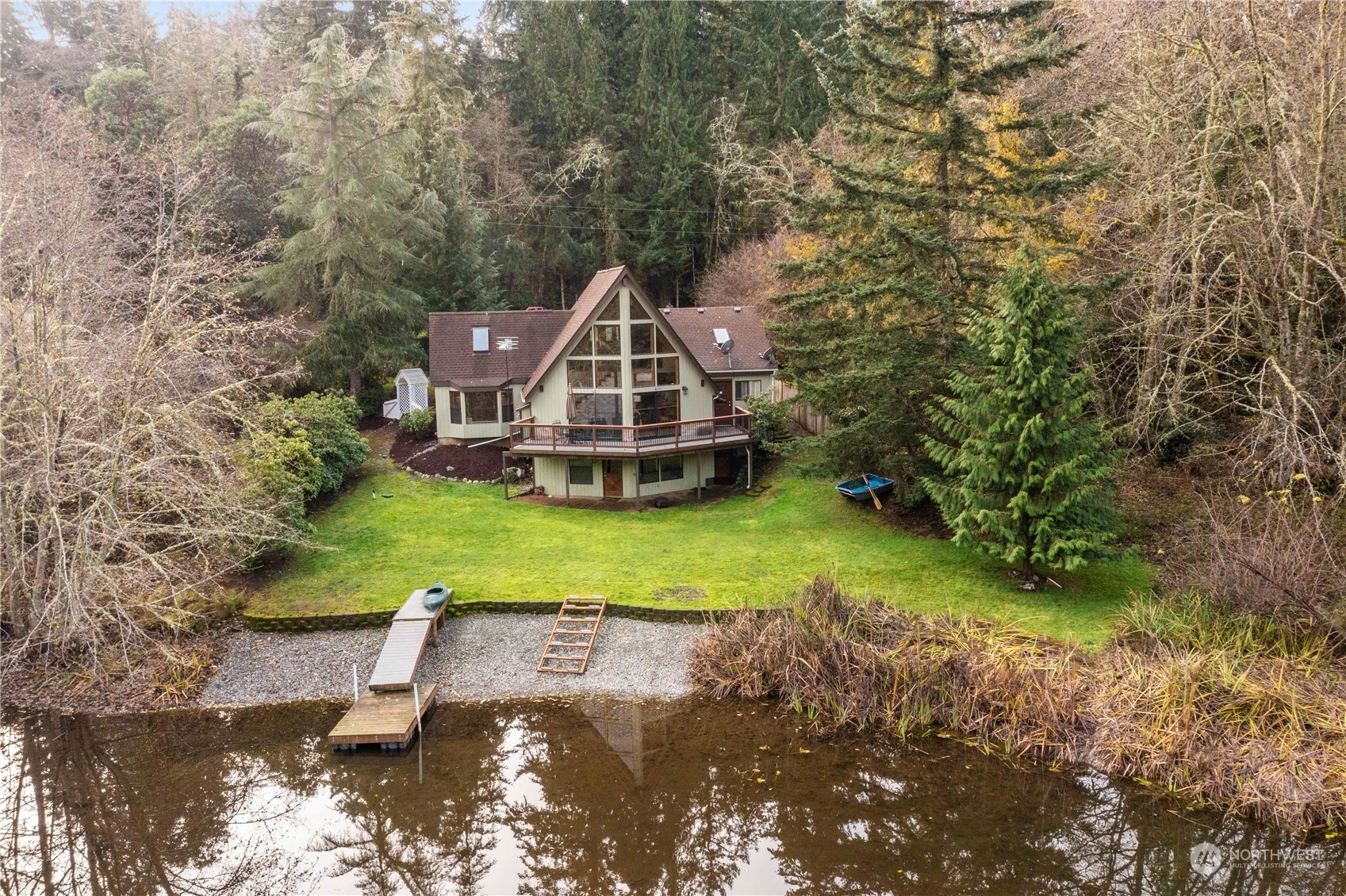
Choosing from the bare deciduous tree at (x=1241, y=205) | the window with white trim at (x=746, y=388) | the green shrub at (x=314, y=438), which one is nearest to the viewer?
the bare deciduous tree at (x=1241, y=205)

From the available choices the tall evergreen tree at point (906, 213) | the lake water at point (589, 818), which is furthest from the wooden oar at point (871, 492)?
the lake water at point (589, 818)

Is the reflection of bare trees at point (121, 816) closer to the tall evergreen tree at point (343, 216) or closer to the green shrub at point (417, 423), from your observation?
the green shrub at point (417, 423)

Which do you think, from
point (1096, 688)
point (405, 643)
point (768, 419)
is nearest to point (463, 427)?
point (768, 419)

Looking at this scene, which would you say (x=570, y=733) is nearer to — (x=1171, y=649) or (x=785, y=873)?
(x=785, y=873)

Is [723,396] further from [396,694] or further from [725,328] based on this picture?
[396,694]

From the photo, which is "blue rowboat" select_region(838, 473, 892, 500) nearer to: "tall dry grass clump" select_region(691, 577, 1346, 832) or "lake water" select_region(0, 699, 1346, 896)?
"tall dry grass clump" select_region(691, 577, 1346, 832)
